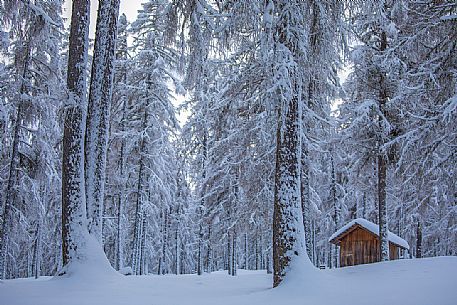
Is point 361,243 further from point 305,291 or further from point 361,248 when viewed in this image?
point 305,291

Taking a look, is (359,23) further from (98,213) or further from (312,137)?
(98,213)

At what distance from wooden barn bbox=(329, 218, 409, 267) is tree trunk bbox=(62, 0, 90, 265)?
1571 cm

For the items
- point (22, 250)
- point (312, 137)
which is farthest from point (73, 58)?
point (22, 250)

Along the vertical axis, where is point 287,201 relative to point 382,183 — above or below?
below

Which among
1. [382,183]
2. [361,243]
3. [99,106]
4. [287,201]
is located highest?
[99,106]

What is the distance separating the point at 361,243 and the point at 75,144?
16992 mm

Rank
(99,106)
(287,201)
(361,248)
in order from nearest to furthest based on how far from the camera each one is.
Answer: (287,201)
(99,106)
(361,248)

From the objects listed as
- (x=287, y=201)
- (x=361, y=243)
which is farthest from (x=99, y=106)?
(x=361, y=243)

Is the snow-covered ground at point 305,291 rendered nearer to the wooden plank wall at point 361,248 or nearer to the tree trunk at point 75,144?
the tree trunk at point 75,144

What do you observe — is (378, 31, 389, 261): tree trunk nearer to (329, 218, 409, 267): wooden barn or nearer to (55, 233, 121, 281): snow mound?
(329, 218, 409, 267): wooden barn

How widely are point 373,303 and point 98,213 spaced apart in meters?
7.10

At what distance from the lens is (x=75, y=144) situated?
320 inches

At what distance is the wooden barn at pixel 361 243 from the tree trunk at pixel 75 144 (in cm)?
1571

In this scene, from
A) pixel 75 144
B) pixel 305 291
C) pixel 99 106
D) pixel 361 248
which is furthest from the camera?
pixel 361 248
